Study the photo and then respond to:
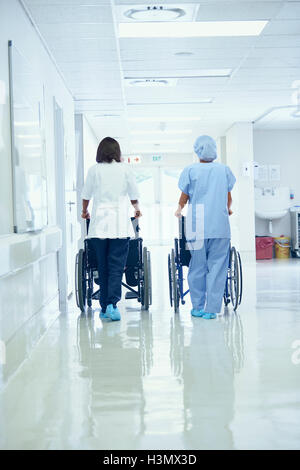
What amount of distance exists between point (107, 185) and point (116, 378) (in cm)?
199

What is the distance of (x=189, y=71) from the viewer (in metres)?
6.65

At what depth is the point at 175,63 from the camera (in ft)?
20.6

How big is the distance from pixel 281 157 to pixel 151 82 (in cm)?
532

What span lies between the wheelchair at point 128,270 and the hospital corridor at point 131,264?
2 cm

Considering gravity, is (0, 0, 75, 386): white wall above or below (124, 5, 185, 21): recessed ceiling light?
below

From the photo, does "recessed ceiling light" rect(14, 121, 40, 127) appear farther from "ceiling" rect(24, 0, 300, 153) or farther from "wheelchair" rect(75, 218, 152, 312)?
"wheelchair" rect(75, 218, 152, 312)

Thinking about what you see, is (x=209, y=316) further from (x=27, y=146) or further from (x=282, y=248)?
(x=282, y=248)

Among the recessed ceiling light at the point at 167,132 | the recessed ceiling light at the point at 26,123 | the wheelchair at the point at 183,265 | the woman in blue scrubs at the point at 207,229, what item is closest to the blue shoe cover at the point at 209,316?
the woman in blue scrubs at the point at 207,229

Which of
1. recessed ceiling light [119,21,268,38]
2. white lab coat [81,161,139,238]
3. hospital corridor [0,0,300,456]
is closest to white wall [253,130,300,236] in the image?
hospital corridor [0,0,300,456]

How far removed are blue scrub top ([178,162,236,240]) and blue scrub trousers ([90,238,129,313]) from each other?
58 centimetres

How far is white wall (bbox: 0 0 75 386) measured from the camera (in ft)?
11.1

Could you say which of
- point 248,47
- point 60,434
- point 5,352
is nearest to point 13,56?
point 5,352

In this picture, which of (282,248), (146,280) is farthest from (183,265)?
(282,248)

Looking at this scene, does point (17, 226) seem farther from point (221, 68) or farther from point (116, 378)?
point (221, 68)
